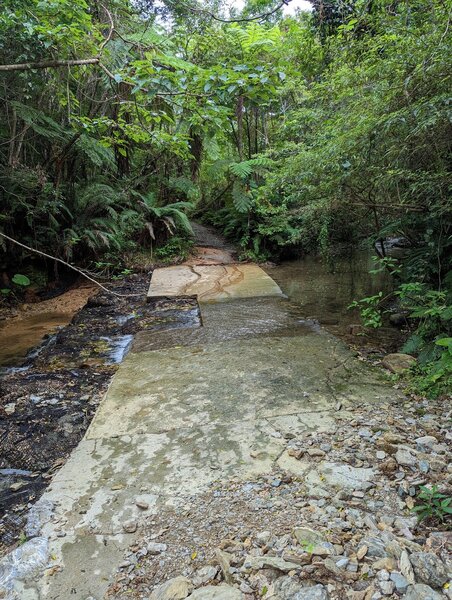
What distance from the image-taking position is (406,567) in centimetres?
121

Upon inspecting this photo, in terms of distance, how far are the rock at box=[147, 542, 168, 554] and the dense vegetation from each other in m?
1.99

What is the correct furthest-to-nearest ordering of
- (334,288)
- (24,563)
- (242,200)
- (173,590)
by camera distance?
(242,200) → (334,288) → (24,563) → (173,590)

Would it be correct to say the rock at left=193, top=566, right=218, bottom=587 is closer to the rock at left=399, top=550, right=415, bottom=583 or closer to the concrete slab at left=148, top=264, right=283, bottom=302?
the rock at left=399, top=550, right=415, bottom=583

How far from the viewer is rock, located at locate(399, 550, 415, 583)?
1.18 metres

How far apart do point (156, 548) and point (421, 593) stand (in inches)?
36.3

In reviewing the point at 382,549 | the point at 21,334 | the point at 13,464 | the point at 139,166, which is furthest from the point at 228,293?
the point at 139,166

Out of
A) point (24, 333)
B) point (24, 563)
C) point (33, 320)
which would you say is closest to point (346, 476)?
point (24, 563)

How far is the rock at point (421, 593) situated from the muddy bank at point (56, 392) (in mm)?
1481

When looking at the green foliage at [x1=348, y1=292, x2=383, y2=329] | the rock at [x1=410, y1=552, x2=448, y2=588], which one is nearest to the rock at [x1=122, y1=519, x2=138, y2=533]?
the rock at [x1=410, y1=552, x2=448, y2=588]

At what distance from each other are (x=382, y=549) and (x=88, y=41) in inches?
176

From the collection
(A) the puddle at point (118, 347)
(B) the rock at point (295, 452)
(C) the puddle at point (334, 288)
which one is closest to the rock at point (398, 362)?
(C) the puddle at point (334, 288)

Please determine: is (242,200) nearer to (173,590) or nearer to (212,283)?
(212,283)

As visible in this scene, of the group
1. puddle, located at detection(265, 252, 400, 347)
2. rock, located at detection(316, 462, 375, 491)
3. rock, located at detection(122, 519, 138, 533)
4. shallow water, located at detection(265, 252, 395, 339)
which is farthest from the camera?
shallow water, located at detection(265, 252, 395, 339)

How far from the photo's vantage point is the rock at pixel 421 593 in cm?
111
